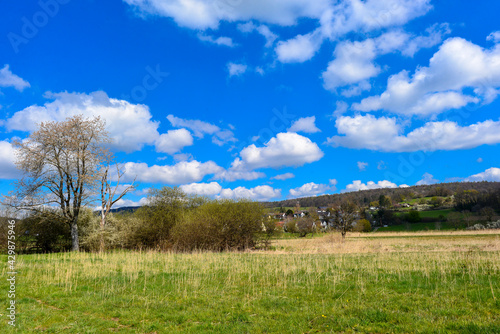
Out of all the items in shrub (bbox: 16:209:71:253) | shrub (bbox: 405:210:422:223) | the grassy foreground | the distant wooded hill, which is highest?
the distant wooded hill

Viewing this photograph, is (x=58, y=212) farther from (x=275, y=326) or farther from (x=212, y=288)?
(x=275, y=326)

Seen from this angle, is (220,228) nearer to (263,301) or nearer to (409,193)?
(263,301)

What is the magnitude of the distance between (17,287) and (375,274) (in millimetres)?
13680

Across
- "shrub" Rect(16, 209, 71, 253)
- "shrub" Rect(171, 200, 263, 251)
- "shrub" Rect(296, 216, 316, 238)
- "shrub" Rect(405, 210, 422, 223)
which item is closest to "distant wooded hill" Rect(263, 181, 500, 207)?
"shrub" Rect(405, 210, 422, 223)

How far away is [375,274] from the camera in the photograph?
11.5m

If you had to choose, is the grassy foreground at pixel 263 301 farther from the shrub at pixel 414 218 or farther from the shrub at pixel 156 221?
the shrub at pixel 414 218

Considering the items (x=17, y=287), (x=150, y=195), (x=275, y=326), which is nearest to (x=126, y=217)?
(x=150, y=195)

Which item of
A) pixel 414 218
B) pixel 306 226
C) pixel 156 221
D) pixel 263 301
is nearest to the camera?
pixel 263 301

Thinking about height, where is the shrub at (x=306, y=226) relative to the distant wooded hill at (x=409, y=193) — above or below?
below

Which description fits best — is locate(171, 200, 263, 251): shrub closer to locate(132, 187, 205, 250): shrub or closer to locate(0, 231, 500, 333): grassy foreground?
locate(132, 187, 205, 250): shrub

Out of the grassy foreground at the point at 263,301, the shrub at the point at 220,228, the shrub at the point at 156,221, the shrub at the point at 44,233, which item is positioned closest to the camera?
the grassy foreground at the point at 263,301

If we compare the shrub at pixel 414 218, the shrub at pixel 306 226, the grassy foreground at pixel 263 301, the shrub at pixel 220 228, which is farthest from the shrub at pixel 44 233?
the shrub at pixel 414 218

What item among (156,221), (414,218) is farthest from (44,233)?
(414,218)

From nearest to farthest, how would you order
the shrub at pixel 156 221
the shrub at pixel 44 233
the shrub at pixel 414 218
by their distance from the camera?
1. the shrub at pixel 44 233
2. the shrub at pixel 156 221
3. the shrub at pixel 414 218
